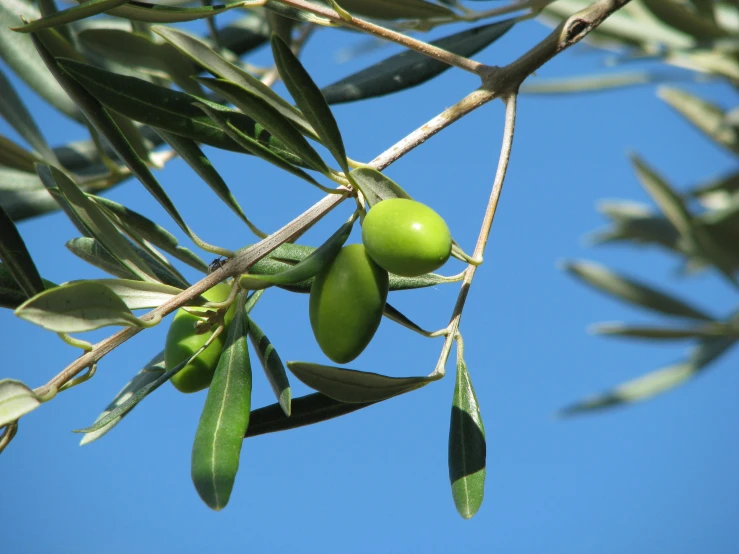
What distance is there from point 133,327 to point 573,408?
0.97 metres

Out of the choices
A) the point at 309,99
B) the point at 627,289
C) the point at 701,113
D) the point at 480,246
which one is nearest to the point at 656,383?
the point at 627,289

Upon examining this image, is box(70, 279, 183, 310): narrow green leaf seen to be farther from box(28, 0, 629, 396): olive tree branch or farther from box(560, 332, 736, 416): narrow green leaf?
box(560, 332, 736, 416): narrow green leaf

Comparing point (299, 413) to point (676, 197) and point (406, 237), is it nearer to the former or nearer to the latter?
point (406, 237)

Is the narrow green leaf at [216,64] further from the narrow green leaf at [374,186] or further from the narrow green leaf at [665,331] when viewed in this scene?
the narrow green leaf at [665,331]

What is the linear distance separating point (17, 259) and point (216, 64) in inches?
11.4

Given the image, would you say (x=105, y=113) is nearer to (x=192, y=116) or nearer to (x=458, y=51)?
(x=192, y=116)

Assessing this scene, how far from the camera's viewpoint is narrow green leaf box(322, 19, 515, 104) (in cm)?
117

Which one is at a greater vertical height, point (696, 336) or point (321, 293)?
point (696, 336)

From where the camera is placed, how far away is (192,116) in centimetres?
82

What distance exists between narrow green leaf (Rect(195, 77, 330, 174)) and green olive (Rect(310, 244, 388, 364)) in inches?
4.5

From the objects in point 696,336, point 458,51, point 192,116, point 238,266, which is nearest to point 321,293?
point 238,266

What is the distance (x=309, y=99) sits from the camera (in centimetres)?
79

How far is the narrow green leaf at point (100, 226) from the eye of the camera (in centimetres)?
79

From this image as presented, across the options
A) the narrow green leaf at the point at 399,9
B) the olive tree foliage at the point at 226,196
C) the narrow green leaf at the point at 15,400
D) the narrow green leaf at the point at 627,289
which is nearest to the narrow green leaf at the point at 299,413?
the olive tree foliage at the point at 226,196
